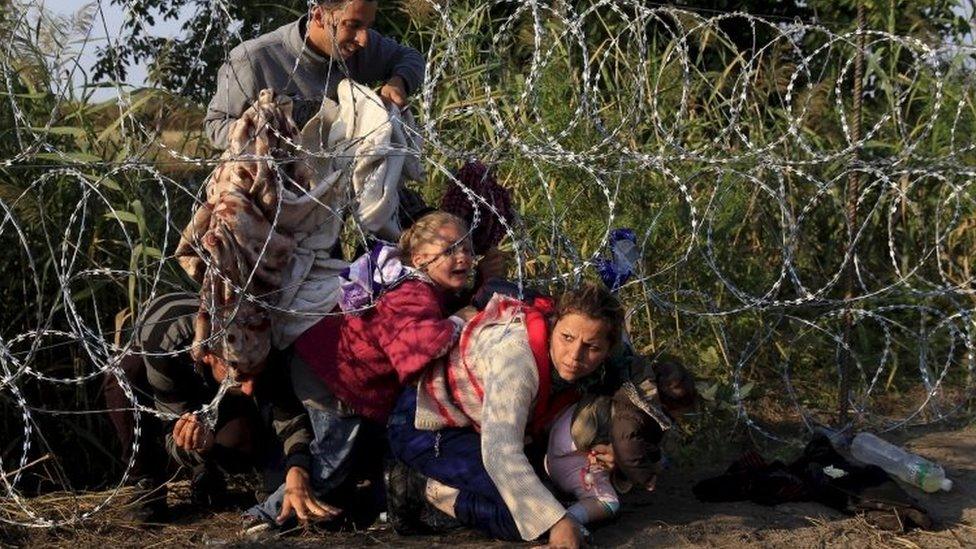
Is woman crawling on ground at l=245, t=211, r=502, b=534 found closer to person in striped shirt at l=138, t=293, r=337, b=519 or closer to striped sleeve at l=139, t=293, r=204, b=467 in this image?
person in striped shirt at l=138, t=293, r=337, b=519

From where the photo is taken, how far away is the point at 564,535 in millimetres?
4086

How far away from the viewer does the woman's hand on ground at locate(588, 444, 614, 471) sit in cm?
435

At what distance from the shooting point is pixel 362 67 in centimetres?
504

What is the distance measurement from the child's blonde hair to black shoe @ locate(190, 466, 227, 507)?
101 cm

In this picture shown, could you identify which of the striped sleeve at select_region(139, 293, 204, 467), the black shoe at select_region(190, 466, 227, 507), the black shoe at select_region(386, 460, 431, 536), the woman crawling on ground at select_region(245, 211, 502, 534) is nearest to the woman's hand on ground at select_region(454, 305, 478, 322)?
the woman crawling on ground at select_region(245, 211, 502, 534)

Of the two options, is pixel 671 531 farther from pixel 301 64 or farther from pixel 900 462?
pixel 301 64

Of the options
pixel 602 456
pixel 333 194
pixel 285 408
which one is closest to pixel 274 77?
pixel 333 194

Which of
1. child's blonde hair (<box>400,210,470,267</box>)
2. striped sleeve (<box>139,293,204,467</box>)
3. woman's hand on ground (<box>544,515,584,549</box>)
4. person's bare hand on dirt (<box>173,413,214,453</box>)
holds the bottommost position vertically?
woman's hand on ground (<box>544,515,584,549</box>)

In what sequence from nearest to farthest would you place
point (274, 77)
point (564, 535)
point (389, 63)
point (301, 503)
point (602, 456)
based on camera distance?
point (564, 535) < point (602, 456) < point (301, 503) < point (274, 77) < point (389, 63)

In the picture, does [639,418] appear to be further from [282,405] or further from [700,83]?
[700,83]

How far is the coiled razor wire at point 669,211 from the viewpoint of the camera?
16.7 ft

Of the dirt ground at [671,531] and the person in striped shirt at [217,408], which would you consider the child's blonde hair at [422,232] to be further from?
the dirt ground at [671,531]

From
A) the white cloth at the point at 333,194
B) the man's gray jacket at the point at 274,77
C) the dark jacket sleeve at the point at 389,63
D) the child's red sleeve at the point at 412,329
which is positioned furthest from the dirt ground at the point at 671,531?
the dark jacket sleeve at the point at 389,63

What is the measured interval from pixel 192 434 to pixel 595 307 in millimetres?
1364
